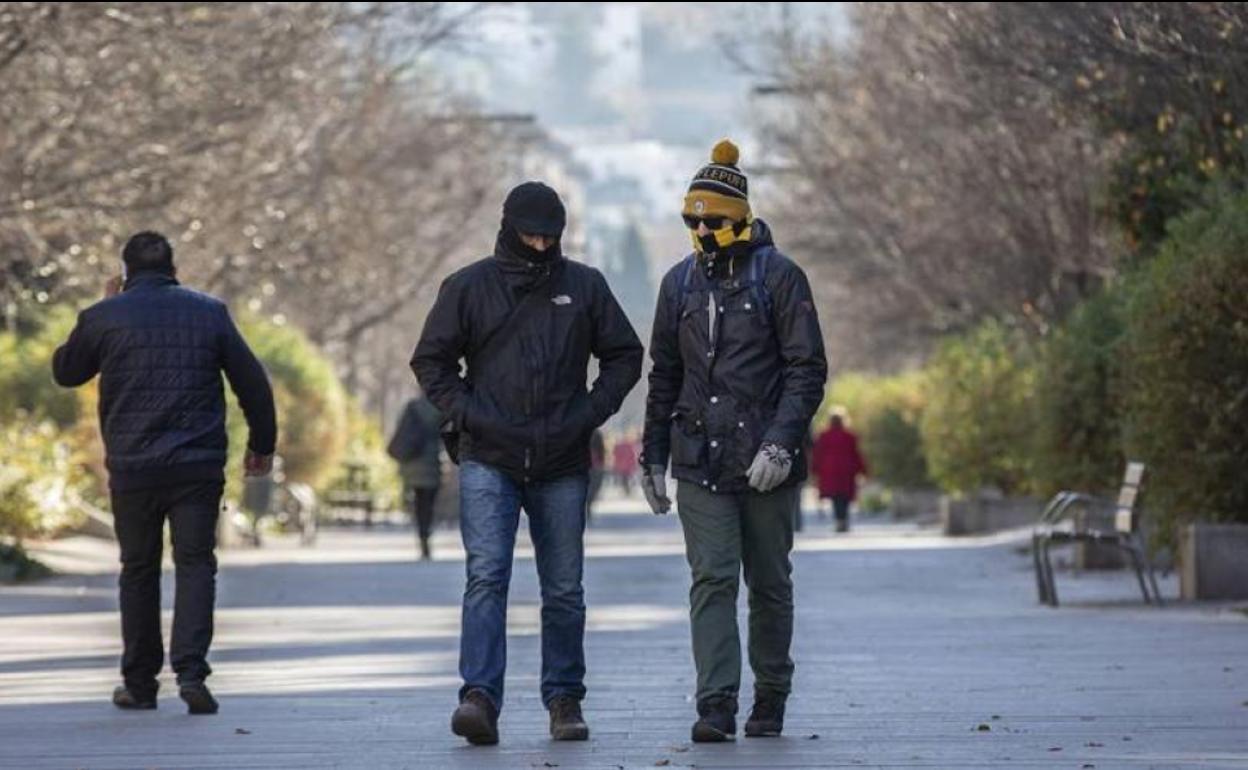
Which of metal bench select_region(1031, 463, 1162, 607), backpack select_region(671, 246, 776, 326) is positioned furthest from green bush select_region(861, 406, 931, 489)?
backpack select_region(671, 246, 776, 326)

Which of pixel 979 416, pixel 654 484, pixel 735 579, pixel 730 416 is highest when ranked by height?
pixel 979 416

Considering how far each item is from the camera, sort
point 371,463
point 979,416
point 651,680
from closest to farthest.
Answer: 1. point 651,680
2. point 979,416
3. point 371,463

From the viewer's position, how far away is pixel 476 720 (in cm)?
1220

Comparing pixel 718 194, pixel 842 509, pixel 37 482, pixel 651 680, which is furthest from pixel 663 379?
pixel 842 509

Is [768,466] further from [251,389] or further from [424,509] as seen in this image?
[424,509]

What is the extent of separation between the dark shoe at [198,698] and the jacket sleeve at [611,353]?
2347 mm

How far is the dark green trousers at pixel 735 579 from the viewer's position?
12.4 metres

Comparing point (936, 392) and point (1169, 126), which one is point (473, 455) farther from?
point (936, 392)

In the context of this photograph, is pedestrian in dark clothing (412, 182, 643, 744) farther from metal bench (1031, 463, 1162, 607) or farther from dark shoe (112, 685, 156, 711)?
metal bench (1031, 463, 1162, 607)

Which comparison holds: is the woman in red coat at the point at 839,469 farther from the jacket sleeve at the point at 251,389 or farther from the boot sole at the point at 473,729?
the boot sole at the point at 473,729

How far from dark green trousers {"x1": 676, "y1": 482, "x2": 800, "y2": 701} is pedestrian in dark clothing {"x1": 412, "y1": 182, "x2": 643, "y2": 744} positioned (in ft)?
1.33

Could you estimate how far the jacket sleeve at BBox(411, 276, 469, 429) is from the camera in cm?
1245

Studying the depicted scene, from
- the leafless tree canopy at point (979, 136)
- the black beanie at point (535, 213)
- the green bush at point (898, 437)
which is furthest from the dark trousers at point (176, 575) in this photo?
the green bush at point (898, 437)

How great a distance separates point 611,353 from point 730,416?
1.83 ft
